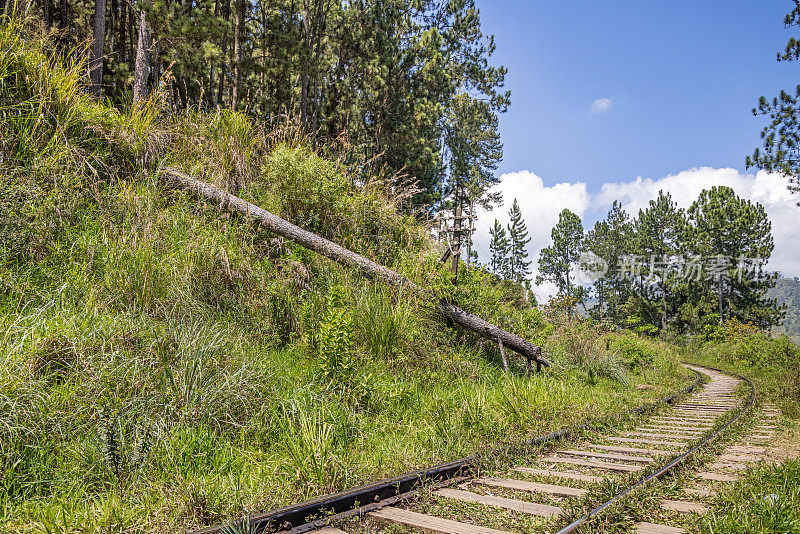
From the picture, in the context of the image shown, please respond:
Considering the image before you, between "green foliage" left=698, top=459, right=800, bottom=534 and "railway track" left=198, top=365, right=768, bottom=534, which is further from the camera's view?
"railway track" left=198, top=365, right=768, bottom=534

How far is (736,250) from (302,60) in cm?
4244

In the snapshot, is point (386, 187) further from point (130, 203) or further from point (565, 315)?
point (565, 315)

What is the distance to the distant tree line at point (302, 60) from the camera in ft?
35.4

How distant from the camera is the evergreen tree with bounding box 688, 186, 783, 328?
3984cm

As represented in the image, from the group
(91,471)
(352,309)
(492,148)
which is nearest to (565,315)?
(352,309)

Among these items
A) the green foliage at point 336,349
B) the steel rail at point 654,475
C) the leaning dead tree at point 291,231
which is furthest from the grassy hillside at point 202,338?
the steel rail at point 654,475

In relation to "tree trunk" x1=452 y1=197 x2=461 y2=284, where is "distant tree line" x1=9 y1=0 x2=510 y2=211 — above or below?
above

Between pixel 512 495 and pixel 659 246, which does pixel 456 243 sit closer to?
pixel 512 495

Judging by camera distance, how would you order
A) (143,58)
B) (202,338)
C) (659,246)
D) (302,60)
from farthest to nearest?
(659,246)
(302,60)
(143,58)
(202,338)

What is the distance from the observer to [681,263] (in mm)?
46438

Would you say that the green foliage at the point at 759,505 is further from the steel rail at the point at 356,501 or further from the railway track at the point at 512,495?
the steel rail at the point at 356,501

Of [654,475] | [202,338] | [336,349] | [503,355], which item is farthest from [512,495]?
[503,355]

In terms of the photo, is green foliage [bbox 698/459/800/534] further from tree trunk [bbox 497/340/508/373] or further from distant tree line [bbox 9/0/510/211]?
distant tree line [bbox 9/0/510/211]

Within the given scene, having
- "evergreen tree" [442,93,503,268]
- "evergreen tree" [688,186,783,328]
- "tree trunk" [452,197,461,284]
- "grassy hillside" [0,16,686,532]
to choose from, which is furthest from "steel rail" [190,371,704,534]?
"evergreen tree" [688,186,783,328]
